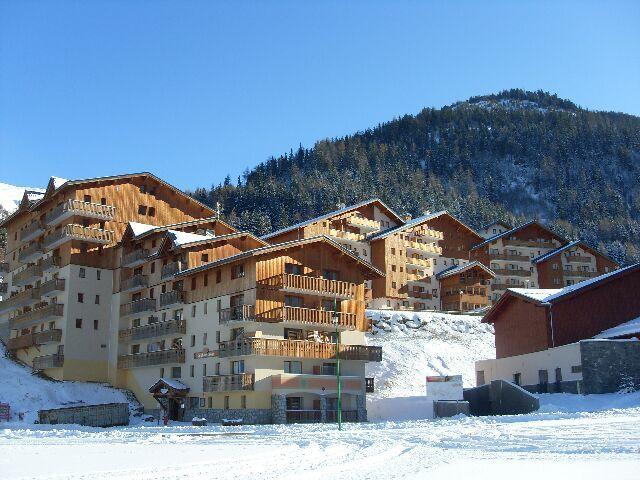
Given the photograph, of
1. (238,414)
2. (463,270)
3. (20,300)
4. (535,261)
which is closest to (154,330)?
(238,414)

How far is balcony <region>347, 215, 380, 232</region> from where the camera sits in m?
91.1

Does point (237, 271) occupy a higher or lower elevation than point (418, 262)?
lower

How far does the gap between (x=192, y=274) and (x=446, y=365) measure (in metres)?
22.4

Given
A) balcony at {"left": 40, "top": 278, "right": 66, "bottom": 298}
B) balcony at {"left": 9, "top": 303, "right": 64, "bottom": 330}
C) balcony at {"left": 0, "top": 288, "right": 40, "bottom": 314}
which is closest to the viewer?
balcony at {"left": 9, "top": 303, "right": 64, "bottom": 330}

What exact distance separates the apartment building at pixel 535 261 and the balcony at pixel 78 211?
59.6 m

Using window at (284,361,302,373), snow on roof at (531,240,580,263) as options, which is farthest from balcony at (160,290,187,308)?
snow on roof at (531,240,580,263)

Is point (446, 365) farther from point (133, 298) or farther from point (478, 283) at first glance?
A: point (478, 283)

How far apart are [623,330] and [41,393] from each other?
4164cm

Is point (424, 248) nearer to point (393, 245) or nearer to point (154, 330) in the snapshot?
point (393, 245)

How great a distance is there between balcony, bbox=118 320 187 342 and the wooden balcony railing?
4361cm

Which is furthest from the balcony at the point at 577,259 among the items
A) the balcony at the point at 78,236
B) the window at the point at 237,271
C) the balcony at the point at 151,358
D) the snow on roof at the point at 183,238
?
the balcony at the point at 151,358

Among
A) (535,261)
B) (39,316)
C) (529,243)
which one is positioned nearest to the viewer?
(39,316)

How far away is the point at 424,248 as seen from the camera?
92.9 m

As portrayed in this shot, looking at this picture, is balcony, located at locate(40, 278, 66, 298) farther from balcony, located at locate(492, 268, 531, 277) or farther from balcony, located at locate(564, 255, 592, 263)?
balcony, located at locate(564, 255, 592, 263)
